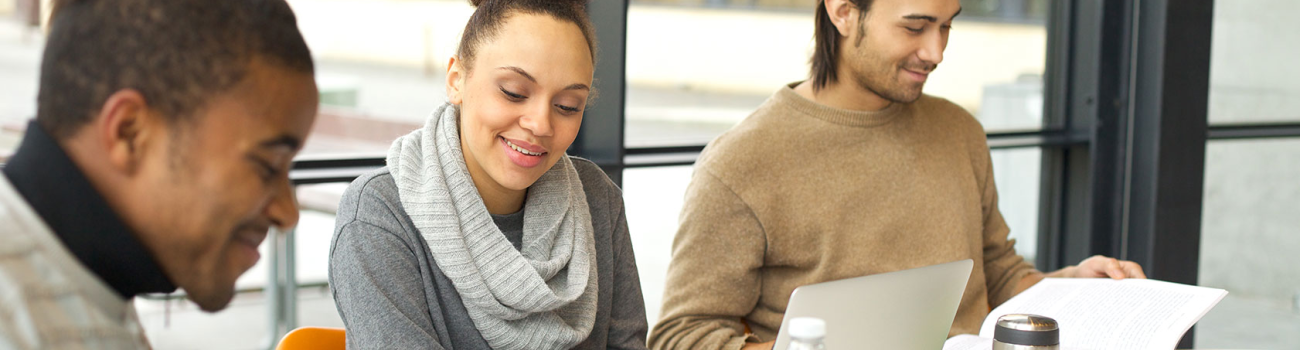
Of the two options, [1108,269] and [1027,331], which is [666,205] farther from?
[1027,331]

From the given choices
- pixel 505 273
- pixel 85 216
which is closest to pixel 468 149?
pixel 505 273

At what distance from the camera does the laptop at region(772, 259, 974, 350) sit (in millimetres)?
1101

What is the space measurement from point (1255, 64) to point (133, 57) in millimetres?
3605

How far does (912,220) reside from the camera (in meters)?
1.88

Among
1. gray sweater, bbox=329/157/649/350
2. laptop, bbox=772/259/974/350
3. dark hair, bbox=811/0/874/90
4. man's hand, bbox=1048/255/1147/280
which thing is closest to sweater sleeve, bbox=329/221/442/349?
gray sweater, bbox=329/157/649/350

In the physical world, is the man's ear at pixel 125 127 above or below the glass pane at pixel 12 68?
above

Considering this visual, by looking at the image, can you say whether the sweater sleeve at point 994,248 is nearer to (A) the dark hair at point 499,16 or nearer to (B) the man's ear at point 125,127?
(A) the dark hair at point 499,16

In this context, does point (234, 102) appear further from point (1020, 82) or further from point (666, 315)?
point (1020, 82)

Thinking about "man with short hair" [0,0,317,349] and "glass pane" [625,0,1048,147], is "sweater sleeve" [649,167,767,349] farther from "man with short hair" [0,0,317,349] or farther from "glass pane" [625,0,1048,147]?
"man with short hair" [0,0,317,349]

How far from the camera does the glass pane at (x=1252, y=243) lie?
11.3ft

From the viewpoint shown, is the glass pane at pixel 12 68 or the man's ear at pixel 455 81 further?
the glass pane at pixel 12 68

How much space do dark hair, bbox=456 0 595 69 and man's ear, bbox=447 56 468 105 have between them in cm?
1

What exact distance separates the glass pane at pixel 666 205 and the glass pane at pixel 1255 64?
24.2 inches

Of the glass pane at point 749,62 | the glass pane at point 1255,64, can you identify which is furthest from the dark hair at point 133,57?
the glass pane at point 1255,64
